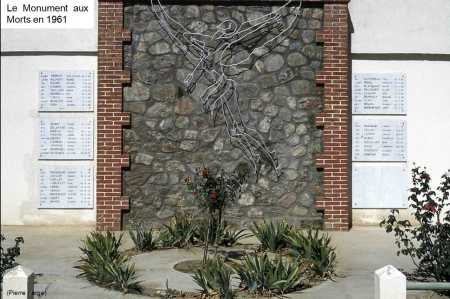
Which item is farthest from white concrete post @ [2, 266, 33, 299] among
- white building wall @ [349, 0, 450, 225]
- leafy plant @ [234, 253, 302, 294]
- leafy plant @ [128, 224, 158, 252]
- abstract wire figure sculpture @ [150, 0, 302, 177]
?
white building wall @ [349, 0, 450, 225]

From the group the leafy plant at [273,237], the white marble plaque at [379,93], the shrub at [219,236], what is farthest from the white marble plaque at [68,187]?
the white marble plaque at [379,93]

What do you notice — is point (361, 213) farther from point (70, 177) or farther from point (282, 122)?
point (70, 177)

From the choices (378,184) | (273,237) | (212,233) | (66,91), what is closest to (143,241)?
(212,233)

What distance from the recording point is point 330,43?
11.4 meters

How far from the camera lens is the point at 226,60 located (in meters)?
11.5

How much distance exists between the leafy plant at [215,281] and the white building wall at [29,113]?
17.5 feet

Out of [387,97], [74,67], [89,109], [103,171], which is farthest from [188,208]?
[387,97]

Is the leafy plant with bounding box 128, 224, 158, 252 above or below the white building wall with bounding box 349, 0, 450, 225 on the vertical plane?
below

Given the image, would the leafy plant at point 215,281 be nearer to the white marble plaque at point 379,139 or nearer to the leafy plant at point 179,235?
the leafy plant at point 179,235

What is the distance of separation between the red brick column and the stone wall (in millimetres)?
182

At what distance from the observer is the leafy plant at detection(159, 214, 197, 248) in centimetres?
972

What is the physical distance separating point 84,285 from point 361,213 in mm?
6104

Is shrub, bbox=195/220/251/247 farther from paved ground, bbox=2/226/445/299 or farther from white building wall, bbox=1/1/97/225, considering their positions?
white building wall, bbox=1/1/97/225

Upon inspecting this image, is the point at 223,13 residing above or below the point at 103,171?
above
